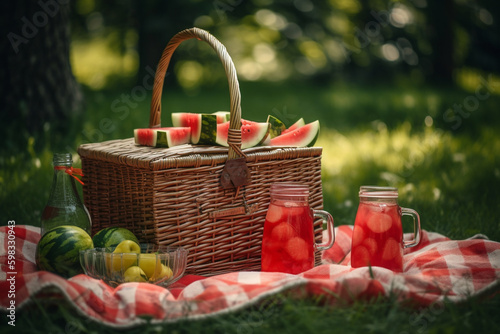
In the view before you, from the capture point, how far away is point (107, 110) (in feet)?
17.1

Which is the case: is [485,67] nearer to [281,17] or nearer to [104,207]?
[281,17]

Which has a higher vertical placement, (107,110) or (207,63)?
(207,63)

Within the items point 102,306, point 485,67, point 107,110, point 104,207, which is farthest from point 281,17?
point 102,306

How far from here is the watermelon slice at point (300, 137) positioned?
2.55m

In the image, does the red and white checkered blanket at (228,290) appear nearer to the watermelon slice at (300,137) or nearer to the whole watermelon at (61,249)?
the whole watermelon at (61,249)

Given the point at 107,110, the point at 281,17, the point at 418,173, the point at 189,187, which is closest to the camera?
the point at 189,187

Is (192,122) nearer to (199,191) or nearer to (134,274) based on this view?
(199,191)

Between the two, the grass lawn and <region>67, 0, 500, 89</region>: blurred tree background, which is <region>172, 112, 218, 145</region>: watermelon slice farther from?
<region>67, 0, 500, 89</region>: blurred tree background

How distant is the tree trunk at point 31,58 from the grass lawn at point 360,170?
0.24m

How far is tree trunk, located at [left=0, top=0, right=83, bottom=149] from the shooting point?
414cm

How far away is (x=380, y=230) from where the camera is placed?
2113mm

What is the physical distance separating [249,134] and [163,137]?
40 centimetres

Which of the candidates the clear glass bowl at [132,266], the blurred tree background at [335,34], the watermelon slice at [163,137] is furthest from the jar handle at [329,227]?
the blurred tree background at [335,34]

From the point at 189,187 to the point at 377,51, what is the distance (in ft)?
27.3
